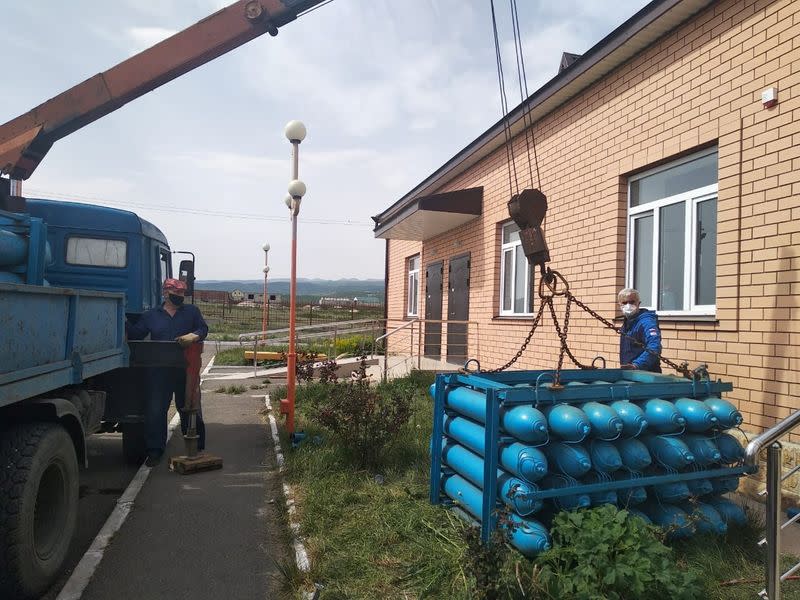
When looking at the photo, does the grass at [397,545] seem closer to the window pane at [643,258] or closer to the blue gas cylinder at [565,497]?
the blue gas cylinder at [565,497]

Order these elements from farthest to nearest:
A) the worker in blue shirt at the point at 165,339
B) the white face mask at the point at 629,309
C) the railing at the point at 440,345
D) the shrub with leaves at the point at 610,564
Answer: the railing at the point at 440,345 → the worker in blue shirt at the point at 165,339 → the white face mask at the point at 629,309 → the shrub with leaves at the point at 610,564

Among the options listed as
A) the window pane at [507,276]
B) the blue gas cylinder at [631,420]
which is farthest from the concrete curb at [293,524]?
the window pane at [507,276]

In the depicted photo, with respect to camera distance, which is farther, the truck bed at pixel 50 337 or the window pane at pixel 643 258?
the window pane at pixel 643 258

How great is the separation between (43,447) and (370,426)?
3.01 m

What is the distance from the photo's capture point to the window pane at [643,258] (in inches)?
250

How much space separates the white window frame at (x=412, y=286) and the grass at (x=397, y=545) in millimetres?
9980

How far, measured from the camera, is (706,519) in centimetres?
376

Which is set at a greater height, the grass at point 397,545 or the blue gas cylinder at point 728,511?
the blue gas cylinder at point 728,511

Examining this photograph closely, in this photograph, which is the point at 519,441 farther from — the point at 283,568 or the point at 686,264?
the point at 686,264

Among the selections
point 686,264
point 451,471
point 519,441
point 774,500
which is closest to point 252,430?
point 451,471

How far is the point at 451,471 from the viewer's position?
4402 millimetres

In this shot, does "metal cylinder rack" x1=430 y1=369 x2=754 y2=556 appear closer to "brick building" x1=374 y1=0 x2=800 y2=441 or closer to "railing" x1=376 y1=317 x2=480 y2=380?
"brick building" x1=374 y1=0 x2=800 y2=441

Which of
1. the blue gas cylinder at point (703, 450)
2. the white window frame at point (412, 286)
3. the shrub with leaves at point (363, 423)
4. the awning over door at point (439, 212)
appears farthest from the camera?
the white window frame at point (412, 286)

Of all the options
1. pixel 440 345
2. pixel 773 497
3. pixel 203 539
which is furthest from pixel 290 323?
pixel 773 497
